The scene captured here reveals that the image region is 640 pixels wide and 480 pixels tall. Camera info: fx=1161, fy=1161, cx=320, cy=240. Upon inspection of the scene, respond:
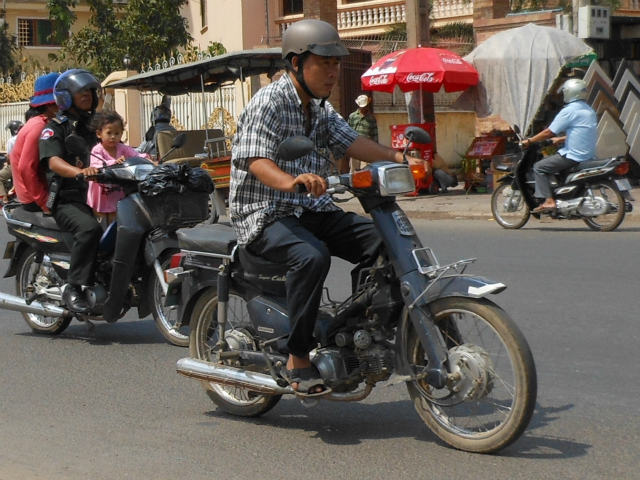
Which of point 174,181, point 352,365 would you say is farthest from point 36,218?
point 352,365

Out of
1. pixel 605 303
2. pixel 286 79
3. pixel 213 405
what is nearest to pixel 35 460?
pixel 213 405

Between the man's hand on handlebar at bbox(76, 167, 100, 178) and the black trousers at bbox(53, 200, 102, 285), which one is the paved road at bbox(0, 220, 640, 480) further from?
the man's hand on handlebar at bbox(76, 167, 100, 178)

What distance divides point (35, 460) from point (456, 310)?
1954 mm

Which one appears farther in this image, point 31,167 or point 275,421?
point 31,167

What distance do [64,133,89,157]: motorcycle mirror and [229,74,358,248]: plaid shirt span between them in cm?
245

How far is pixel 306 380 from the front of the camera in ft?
16.9

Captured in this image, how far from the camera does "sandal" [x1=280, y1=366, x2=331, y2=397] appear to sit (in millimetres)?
5117

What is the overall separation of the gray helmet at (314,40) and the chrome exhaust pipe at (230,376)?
58.9 inches

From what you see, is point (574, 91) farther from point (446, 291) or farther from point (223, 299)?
point (446, 291)

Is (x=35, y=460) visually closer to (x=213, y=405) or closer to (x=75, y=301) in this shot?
(x=213, y=405)

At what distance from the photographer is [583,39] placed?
19219 mm

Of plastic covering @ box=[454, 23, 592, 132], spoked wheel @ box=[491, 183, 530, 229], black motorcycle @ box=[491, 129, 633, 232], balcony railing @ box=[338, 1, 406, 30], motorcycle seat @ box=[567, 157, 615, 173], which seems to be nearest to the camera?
black motorcycle @ box=[491, 129, 633, 232]

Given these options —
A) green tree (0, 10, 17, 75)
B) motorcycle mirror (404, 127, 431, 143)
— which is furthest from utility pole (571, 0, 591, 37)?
green tree (0, 10, 17, 75)

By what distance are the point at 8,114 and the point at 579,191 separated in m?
23.9
